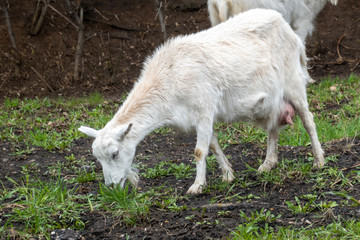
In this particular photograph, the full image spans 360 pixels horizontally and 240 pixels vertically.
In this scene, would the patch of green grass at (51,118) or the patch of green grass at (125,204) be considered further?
the patch of green grass at (51,118)

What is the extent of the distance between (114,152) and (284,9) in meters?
5.14

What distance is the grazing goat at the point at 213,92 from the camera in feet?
17.8

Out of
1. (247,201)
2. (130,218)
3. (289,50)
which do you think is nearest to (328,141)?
(289,50)

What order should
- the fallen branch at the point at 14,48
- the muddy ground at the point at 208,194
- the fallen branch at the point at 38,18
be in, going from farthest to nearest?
the fallen branch at the point at 38,18 → the fallen branch at the point at 14,48 → the muddy ground at the point at 208,194

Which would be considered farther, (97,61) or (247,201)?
(97,61)

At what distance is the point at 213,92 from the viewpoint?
18.2 feet

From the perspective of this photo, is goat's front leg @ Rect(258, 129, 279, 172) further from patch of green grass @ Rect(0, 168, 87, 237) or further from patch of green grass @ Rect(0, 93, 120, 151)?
patch of green grass @ Rect(0, 93, 120, 151)

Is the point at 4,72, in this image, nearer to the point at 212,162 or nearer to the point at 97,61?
the point at 97,61

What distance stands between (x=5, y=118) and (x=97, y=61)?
3450mm

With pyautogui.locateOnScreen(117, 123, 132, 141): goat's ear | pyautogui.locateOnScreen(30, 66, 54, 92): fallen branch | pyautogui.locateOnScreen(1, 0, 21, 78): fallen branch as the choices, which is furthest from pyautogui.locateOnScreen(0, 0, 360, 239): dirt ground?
pyautogui.locateOnScreen(117, 123, 132, 141): goat's ear

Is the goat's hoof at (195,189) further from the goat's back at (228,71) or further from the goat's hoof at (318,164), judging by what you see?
the goat's hoof at (318,164)

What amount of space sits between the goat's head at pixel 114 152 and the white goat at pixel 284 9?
3874 millimetres

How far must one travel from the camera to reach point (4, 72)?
37.6ft

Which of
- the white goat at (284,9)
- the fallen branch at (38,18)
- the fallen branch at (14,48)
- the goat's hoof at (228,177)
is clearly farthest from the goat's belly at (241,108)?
the fallen branch at (38,18)
